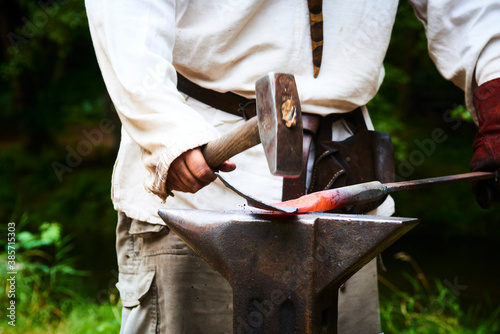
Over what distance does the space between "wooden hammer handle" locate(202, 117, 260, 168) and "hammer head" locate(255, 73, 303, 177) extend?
59 mm

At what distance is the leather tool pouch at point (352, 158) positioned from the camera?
1655 mm

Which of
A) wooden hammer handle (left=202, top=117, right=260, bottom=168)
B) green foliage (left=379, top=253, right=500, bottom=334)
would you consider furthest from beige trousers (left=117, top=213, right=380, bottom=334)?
green foliage (left=379, top=253, right=500, bottom=334)

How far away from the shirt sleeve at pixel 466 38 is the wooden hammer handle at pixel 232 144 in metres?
1.08

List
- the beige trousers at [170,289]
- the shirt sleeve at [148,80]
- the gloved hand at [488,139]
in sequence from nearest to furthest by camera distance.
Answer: the shirt sleeve at [148,80] < the beige trousers at [170,289] < the gloved hand at [488,139]

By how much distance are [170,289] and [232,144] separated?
2.00 feet

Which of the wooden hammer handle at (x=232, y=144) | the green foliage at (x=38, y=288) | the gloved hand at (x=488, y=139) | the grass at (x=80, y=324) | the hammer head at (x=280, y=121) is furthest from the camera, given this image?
the green foliage at (x=38, y=288)

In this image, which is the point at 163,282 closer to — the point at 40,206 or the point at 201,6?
the point at 201,6

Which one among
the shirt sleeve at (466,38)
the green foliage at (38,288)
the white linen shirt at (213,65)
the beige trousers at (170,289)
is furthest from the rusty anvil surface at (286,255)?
the green foliage at (38,288)

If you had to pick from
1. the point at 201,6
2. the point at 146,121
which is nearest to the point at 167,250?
the point at 146,121

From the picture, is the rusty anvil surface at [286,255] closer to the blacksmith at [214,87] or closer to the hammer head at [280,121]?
the hammer head at [280,121]

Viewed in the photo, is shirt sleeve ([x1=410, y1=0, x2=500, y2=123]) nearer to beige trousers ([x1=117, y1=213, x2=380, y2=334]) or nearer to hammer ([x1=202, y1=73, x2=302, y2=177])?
beige trousers ([x1=117, y1=213, x2=380, y2=334])

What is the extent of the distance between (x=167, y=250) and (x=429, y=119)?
30.5 feet

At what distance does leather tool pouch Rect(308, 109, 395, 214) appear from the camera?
1655 millimetres

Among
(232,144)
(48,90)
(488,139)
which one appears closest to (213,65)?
(232,144)
